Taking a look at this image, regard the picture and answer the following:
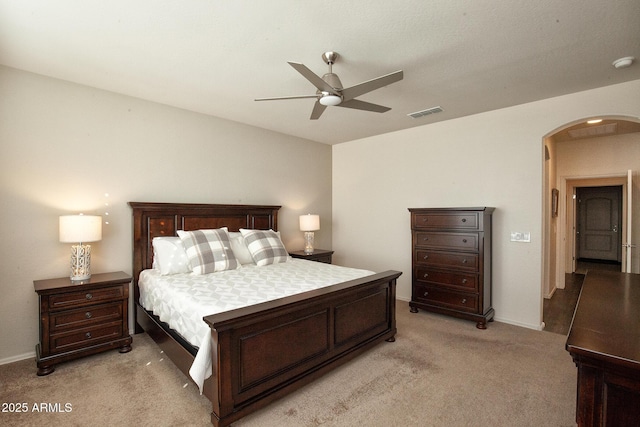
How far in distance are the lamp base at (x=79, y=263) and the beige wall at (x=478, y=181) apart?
3880 mm

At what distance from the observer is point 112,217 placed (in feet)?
Result: 10.9

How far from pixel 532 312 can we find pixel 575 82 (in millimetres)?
2578

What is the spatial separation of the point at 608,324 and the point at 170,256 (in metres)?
3.40

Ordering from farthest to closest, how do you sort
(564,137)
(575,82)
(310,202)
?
(310,202), (564,137), (575,82)

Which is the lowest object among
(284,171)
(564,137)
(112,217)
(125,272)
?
(125,272)

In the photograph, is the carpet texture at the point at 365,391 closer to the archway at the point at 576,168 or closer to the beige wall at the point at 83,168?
the beige wall at the point at 83,168

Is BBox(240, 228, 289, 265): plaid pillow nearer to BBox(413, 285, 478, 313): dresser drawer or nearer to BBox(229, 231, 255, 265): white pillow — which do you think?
BBox(229, 231, 255, 265): white pillow

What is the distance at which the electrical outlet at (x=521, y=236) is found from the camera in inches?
146

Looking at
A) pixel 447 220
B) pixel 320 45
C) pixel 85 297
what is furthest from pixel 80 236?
pixel 447 220

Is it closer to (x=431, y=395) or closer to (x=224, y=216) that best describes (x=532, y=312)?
(x=431, y=395)

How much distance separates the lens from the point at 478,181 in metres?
4.09

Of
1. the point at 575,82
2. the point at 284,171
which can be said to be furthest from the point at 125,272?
the point at 575,82

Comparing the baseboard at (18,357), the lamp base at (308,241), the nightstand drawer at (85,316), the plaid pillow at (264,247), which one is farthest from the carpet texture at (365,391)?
the lamp base at (308,241)

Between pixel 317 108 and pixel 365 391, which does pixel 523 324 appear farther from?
pixel 317 108
